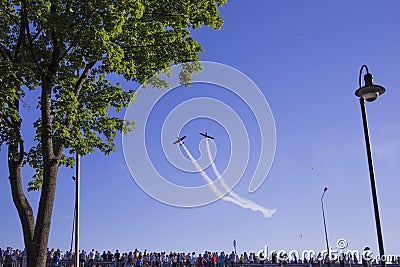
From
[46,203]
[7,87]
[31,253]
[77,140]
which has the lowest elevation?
[31,253]

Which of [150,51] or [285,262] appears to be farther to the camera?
[285,262]

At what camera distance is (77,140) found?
18984 mm

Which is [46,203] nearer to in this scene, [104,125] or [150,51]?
[104,125]

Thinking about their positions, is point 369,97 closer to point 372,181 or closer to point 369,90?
point 369,90

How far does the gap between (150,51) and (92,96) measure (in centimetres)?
289

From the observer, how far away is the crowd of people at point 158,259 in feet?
131

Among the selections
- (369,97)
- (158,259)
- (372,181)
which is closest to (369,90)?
(369,97)

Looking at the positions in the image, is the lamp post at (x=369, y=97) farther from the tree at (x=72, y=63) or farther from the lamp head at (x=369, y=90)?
the tree at (x=72, y=63)

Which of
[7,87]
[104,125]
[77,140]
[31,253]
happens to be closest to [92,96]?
[104,125]

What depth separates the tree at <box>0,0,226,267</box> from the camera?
1741cm

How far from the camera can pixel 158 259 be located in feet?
140

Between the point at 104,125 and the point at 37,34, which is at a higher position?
the point at 37,34

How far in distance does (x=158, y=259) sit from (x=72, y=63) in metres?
26.3

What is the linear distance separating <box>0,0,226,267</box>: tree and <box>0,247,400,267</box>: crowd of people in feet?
66.9
